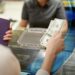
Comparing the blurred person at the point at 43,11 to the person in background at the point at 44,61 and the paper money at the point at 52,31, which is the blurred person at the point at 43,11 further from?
the person in background at the point at 44,61

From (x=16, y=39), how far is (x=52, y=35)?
0.24 metres

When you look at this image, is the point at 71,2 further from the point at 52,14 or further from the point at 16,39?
the point at 16,39

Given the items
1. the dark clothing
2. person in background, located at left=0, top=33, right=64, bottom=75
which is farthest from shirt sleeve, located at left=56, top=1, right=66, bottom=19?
person in background, located at left=0, top=33, right=64, bottom=75

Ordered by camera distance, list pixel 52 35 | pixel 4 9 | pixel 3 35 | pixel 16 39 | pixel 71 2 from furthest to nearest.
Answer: pixel 4 9, pixel 71 2, pixel 16 39, pixel 52 35, pixel 3 35

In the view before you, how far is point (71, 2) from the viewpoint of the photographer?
2.42 metres

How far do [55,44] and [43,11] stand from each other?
1.00 meters

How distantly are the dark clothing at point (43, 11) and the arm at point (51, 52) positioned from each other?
0.91 meters

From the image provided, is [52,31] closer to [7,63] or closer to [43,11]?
[7,63]

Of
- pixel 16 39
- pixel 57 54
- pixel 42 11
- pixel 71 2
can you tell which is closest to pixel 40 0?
pixel 42 11

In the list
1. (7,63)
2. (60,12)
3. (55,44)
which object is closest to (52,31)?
(55,44)

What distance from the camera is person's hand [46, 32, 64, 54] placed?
971 millimetres

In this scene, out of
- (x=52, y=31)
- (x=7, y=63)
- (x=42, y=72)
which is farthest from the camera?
(x=52, y=31)

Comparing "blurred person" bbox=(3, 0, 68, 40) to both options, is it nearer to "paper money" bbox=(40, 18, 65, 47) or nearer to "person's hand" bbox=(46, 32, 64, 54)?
"paper money" bbox=(40, 18, 65, 47)

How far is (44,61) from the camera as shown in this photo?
0.96m
